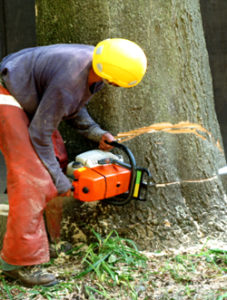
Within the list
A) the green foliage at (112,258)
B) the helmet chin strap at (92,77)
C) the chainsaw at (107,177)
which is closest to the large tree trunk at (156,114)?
the green foliage at (112,258)

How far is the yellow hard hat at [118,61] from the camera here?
7.48 feet

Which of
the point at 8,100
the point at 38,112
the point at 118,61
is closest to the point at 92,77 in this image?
the point at 118,61

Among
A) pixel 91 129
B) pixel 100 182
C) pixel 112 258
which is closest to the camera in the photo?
pixel 100 182

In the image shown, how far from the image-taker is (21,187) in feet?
7.88

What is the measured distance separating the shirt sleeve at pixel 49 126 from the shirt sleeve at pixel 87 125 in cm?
38

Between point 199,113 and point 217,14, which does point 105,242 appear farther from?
point 217,14

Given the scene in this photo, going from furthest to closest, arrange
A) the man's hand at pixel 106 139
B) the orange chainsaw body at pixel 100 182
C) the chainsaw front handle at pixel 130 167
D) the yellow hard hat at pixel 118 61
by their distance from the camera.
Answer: the man's hand at pixel 106 139, the chainsaw front handle at pixel 130 167, the orange chainsaw body at pixel 100 182, the yellow hard hat at pixel 118 61

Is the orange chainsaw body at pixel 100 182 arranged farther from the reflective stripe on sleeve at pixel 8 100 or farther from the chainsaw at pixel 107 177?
the reflective stripe on sleeve at pixel 8 100

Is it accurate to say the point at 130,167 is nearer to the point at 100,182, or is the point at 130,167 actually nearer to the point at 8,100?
the point at 100,182

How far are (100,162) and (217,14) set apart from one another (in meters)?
7.24

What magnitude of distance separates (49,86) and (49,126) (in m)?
0.22

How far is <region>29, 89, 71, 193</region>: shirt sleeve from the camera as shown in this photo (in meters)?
2.29

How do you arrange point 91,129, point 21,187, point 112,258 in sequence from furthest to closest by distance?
point 91,129, point 112,258, point 21,187

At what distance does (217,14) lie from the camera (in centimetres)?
884
